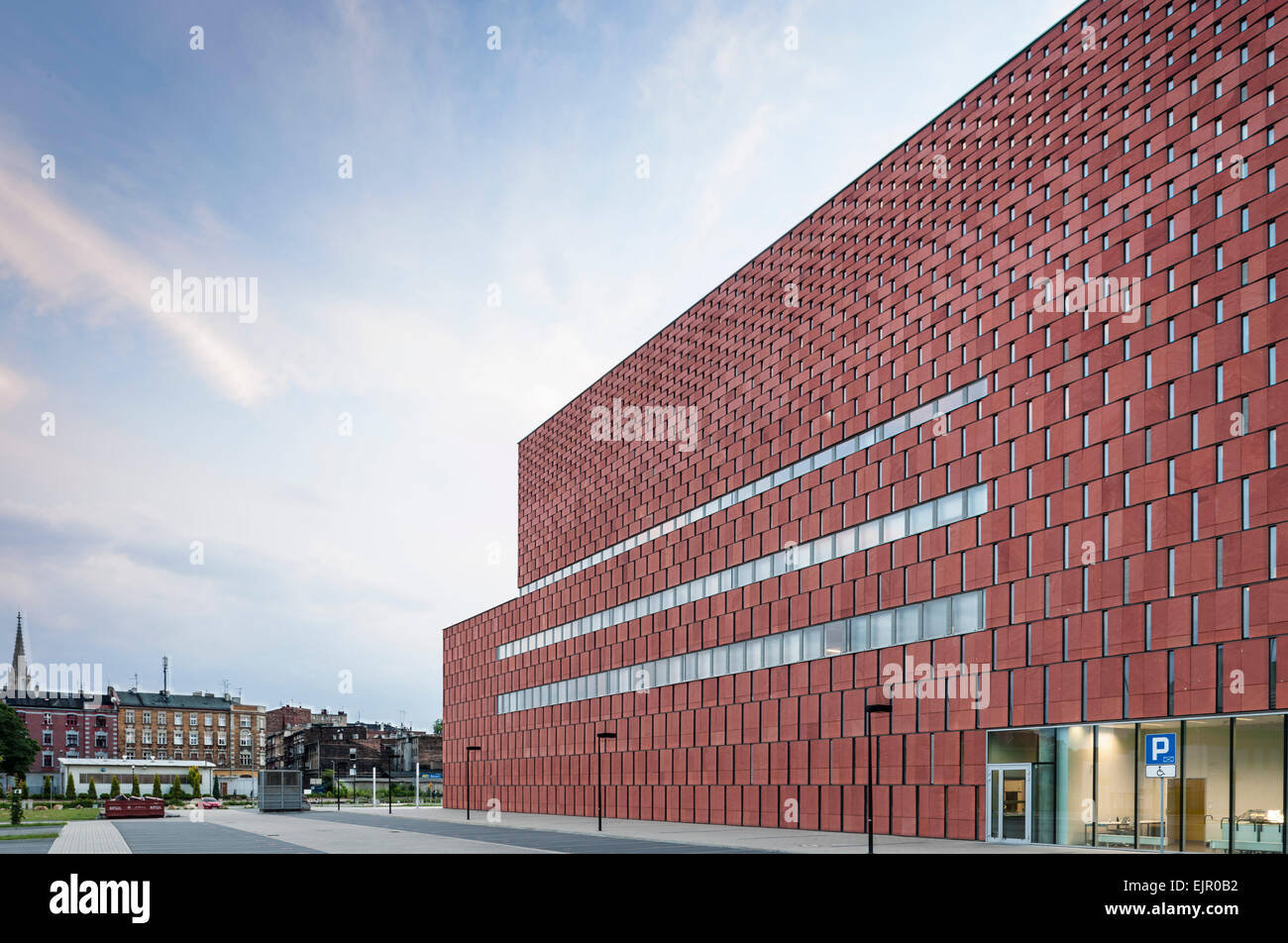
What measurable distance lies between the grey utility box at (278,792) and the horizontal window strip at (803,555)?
24.0 m

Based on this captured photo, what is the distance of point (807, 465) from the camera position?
51.6m

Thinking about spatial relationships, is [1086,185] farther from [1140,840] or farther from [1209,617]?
[1140,840]

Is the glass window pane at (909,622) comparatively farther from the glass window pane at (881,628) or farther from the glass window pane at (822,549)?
the glass window pane at (822,549)

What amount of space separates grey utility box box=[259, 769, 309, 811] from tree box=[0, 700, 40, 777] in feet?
104

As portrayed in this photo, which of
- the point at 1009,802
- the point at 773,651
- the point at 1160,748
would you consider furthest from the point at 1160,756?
the point at 773,651

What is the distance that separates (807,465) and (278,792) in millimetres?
52795

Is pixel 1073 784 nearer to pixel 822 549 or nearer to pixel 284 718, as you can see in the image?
pixel 822 549

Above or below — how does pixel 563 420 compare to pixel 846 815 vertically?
above

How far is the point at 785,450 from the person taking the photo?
53.4m

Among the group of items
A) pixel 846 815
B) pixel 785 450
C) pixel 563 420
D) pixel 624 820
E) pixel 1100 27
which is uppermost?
pixel 1100 27

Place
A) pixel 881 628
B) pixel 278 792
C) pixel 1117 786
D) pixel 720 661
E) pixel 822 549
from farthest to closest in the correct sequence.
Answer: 1. pixel 278 792
2. pixel 720 661
3. pixel 822 549
4. pixel 881 628
5. pixel 1117 786

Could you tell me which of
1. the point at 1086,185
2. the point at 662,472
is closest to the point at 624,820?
the point at 662,472
